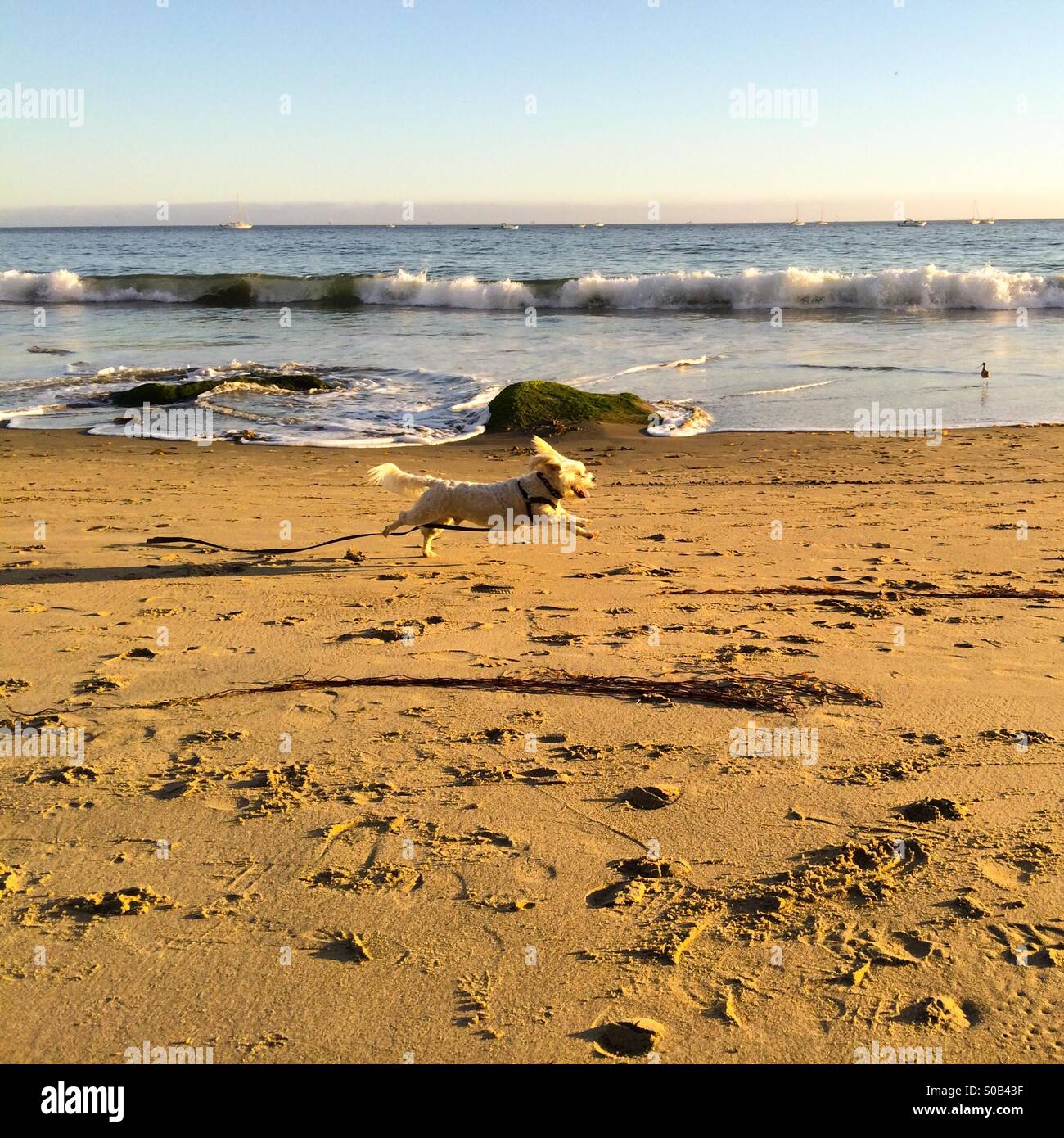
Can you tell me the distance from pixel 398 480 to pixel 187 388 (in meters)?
9.67

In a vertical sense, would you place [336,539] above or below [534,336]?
below

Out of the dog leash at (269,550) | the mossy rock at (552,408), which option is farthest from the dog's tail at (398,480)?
the mossy rock at (552,408)

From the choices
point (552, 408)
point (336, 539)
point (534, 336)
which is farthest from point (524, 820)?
point (534, 336)

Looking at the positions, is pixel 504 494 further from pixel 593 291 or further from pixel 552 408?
pixel 593 291

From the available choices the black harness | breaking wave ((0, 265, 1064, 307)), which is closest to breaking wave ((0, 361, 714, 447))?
the black harness

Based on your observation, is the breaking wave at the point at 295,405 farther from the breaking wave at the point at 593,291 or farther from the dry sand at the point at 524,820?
the breaking wave at the point at 593,291

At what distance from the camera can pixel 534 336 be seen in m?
25.2

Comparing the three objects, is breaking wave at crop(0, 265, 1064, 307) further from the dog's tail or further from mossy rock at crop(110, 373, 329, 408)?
the dog's tail

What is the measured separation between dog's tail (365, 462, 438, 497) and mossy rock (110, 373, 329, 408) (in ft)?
29.8

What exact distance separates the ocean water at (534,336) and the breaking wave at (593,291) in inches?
3.2

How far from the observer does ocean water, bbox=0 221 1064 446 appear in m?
15.2

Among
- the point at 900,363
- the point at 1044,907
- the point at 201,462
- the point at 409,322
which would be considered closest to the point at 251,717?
the point at 1044,907

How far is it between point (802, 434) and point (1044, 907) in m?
10.5

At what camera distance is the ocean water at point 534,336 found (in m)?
15.2
